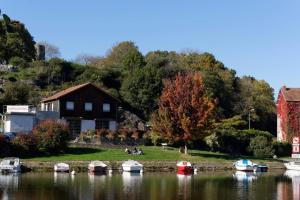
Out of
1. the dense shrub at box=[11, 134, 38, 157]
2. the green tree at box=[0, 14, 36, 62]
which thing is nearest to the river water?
the dense shrub at box=[11, 134, 38, 157]

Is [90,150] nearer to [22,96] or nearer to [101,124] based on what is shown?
[101,124]

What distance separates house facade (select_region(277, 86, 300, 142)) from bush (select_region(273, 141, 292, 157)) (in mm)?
6378

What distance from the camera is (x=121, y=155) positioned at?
67.6 meters

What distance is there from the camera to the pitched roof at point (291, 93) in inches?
3760

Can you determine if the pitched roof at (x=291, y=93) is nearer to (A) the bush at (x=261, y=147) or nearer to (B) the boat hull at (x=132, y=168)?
(A) the bush at (x=261, y=147)

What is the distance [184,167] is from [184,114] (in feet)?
33.4

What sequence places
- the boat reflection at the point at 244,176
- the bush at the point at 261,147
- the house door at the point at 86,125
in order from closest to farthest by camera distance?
the boat reflection at the point at 244,176, the bush at the point at 261,147, the house door at the point at 86,125

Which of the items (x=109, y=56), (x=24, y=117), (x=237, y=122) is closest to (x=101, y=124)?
(x=24, y=117)

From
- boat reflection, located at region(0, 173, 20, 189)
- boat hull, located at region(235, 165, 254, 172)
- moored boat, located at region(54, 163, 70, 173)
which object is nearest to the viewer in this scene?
boat reflection, located at region(0, 173, 20, 189)

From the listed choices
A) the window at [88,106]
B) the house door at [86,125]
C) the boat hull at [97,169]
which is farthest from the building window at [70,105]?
the boat hull at [97,169]

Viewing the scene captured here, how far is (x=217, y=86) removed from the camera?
375 feet

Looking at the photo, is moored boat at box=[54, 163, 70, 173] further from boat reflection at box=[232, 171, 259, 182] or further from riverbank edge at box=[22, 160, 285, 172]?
boat reflection at box=[232, 171, 259, 182]

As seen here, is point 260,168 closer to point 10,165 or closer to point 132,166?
point 132,166

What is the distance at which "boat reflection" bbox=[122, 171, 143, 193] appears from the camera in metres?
44.1
